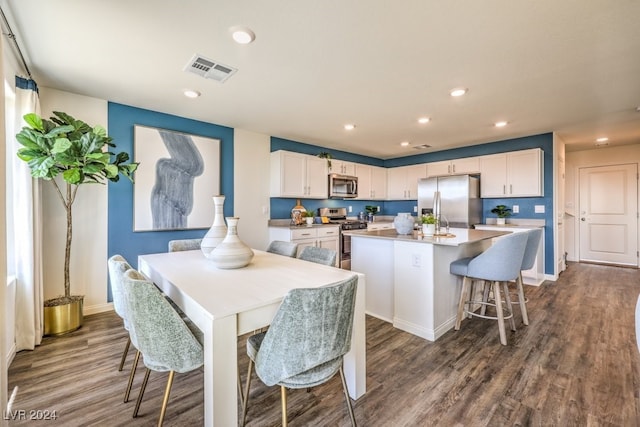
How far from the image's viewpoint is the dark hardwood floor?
1.55 m

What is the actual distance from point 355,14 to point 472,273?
225cm

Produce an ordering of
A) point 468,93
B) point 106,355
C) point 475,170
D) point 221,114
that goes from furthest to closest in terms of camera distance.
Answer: point 475,170, point 221,114, point 468,93, point 106,355

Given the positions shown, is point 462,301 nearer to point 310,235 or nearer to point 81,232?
point 310,235

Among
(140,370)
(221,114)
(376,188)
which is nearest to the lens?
(140,370)

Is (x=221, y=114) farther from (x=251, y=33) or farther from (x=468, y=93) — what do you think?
(x=468, y=93)

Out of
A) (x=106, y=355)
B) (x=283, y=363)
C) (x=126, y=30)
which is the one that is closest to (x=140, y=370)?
(x=106, y=355)

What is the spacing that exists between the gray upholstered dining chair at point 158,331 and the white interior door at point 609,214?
24.8 ft

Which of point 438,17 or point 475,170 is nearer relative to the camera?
point 438,17

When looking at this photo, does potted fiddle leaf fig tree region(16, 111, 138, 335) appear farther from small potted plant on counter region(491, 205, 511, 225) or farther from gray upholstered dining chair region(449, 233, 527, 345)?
small potted plant on counter region(491, 205, 511, 225)

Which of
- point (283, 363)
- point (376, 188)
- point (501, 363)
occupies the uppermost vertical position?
point (376, 188)

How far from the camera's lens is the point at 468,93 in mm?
2814

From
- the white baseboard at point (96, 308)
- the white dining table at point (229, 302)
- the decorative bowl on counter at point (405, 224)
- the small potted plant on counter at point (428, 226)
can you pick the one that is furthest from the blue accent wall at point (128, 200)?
the small potted plant on counter at point (428, 226)

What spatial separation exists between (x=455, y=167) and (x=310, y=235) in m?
3.05

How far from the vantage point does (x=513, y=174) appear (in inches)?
179
